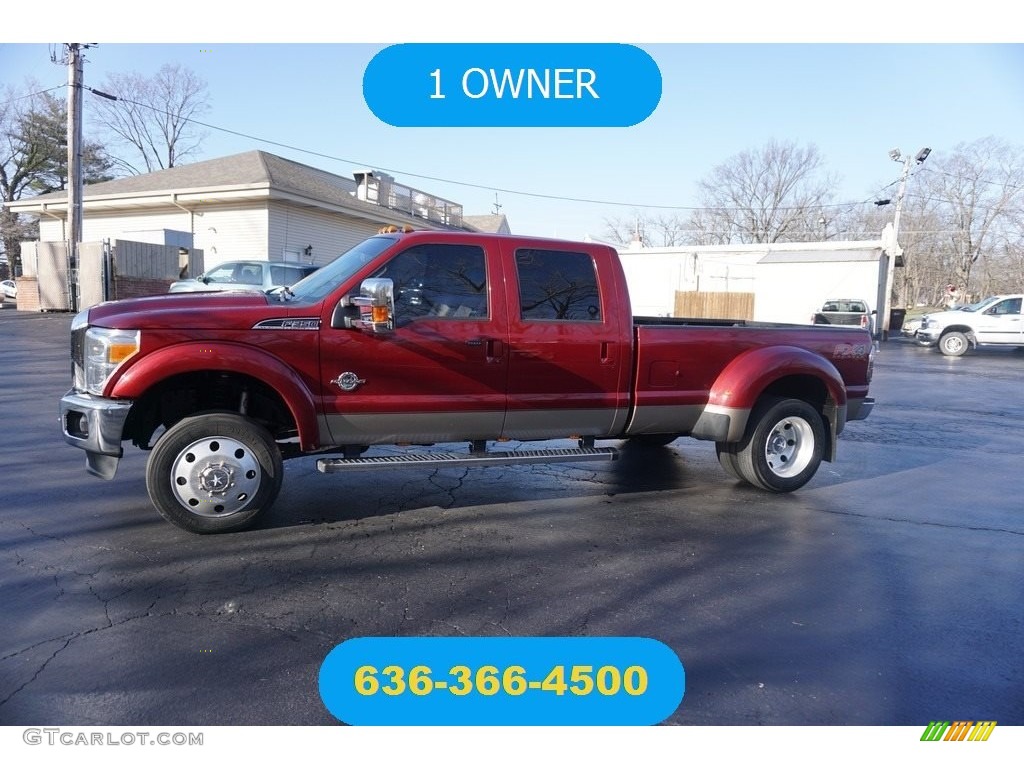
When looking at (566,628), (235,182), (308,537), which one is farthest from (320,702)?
(235,182)

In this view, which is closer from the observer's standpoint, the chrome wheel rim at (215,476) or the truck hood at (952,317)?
the chrome wheel rim at (215,476)

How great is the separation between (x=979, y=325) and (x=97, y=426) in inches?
963

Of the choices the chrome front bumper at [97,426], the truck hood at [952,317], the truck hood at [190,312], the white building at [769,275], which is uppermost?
the white building at [769,275]

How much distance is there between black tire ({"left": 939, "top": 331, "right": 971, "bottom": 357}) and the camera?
21.9 meters

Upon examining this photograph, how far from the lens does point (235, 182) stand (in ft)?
75.8

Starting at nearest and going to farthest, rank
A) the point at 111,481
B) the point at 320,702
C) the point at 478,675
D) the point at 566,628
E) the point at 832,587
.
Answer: the point at 320,702
the point at 478,675
the point at 566,628
the point at 832,587
the point at 111,481

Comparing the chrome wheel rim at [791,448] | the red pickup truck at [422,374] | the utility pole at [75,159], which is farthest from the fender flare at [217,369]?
the utility pole at [75,159]

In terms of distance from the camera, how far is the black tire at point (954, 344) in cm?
2194

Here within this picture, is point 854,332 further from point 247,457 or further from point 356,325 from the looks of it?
point 247,457

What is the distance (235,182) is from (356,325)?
2113cm

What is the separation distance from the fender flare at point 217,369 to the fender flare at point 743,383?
3.11m

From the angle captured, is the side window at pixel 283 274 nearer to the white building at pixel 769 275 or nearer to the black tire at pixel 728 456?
the black tire at pixel 728 456

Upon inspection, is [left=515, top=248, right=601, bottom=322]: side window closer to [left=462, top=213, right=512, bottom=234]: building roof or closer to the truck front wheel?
the truck front wheel

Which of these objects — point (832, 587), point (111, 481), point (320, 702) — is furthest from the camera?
point (111, 481)
